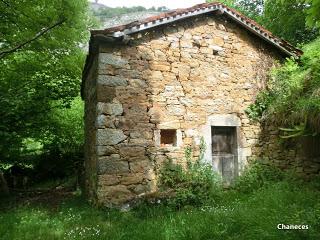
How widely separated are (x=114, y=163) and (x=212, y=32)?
421 centimetres

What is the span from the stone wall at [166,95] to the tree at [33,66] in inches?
81.5

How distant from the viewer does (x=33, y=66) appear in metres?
9.09

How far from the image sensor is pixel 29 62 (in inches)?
356

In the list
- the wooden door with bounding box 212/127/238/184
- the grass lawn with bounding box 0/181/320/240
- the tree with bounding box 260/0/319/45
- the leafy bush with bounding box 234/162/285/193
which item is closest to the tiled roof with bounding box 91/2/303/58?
the wooden door with bounding box 212/127/238/184

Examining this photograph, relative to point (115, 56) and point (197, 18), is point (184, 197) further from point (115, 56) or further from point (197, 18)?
point (197, 18)

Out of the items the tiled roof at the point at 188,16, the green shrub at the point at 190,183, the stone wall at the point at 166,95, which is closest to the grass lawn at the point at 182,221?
the green shrub at the point at 190,183

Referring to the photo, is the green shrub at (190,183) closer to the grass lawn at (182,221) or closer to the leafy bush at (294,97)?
the grass lawn at (182,221)

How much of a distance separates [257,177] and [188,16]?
4.26 m

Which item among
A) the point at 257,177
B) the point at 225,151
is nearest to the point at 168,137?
the point at 225,151

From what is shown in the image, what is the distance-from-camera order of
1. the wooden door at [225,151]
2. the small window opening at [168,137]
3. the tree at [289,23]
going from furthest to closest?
the tree at [289,23]
the wooden door at [225,151]
the small window opening at [168,137]

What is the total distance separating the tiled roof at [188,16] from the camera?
648 centimetres

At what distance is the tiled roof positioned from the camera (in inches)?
255

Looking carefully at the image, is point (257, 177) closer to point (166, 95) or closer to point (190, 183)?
point (190, 183)

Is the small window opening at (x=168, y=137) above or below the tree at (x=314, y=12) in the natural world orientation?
below
